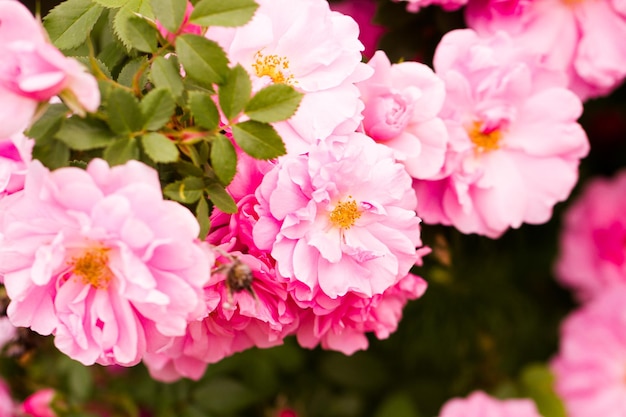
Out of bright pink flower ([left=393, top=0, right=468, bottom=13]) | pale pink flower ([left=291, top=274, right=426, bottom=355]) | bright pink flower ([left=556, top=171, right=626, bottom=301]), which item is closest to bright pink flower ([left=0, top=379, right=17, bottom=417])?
pale pink flower ([left=291, top=274, right=426, bottom=355])

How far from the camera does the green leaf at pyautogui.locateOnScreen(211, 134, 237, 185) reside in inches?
22.4

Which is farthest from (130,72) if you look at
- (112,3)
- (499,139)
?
(499,139)

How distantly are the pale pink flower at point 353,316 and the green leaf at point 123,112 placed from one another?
0.66 feet

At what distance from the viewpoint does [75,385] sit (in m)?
0.94

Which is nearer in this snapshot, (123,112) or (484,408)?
(123,112)

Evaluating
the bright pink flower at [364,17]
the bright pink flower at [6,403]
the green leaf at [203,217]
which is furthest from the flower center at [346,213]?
the bright pink flower at [6,403]

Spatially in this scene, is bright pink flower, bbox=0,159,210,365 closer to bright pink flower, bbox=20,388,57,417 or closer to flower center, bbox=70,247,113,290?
flower center, bbox=70,247,113,290

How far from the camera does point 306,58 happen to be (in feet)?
2.14

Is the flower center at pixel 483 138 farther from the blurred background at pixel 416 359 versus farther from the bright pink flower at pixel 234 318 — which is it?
the bright pink flower at pixel 234 318

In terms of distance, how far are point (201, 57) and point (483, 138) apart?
1.11 ft

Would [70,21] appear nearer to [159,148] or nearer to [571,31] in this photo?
[159,148]

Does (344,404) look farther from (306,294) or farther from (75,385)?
(306,294)

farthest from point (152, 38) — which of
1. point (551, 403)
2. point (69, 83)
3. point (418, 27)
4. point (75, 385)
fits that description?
point (551, 403)

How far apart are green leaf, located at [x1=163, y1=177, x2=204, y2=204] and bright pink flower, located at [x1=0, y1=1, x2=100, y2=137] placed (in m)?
0.08
